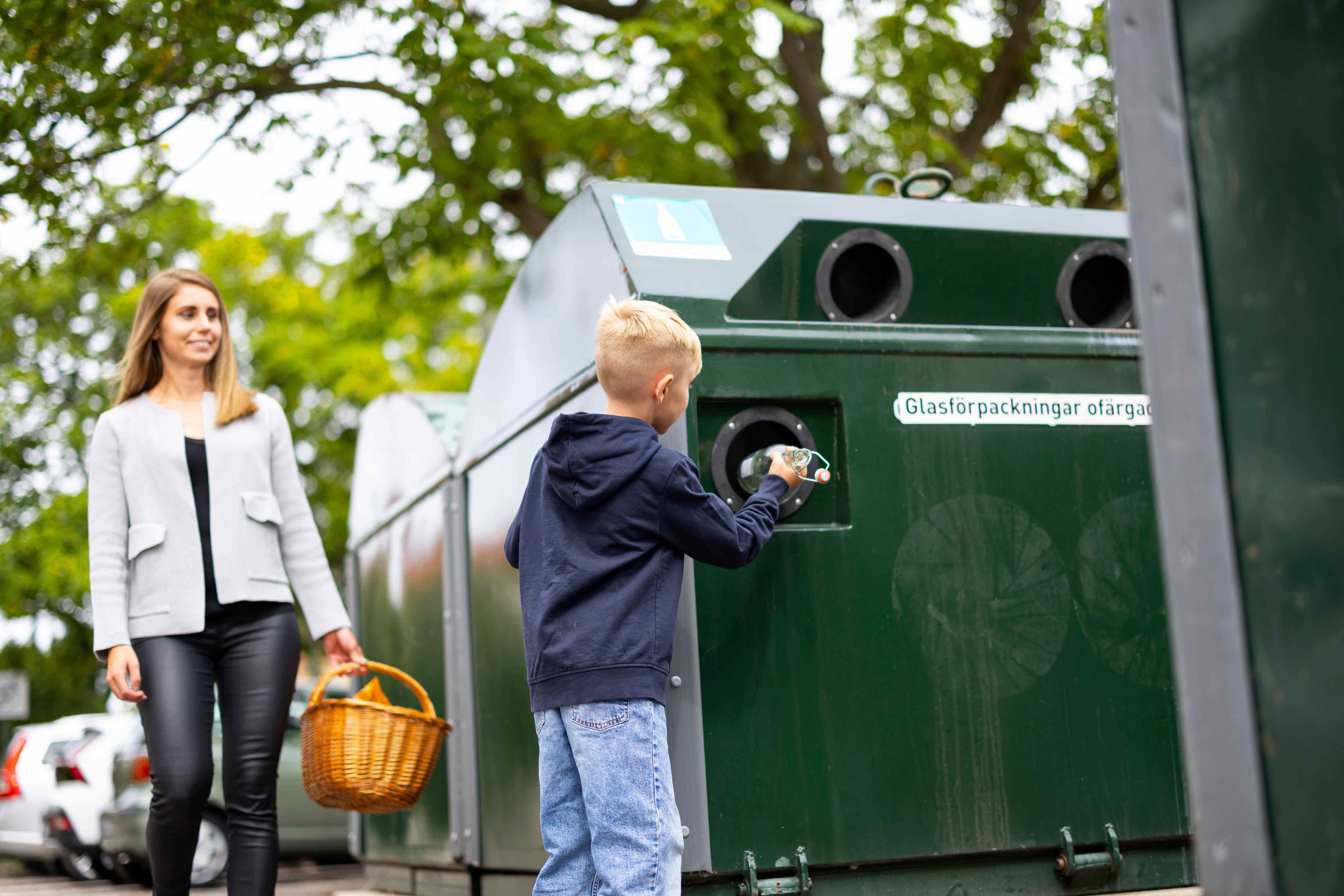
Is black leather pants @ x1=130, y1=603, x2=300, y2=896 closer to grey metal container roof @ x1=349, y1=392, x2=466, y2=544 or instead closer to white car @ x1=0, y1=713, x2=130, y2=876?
grey metal container roof @ x1=349, y1=392, x2=466, y2=544

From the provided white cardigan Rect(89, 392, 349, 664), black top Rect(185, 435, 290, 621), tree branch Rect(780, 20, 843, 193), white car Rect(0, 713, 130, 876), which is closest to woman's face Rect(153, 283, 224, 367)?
white cardigan Rect(89, 392, 349, 664)

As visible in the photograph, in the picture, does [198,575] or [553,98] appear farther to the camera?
[553,98]

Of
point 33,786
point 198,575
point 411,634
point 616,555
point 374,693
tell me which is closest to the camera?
point 616,555

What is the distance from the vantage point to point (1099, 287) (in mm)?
3775

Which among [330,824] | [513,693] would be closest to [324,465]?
[330,824]

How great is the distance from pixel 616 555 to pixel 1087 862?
145 cm

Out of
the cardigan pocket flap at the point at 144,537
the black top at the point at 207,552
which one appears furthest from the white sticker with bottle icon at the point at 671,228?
the cardigan pocket flap at the point at 144,537

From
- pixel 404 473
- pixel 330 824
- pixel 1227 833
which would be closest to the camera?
pixel 1227 833

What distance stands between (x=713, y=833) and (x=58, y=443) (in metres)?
20.0

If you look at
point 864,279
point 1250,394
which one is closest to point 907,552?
point 864,279

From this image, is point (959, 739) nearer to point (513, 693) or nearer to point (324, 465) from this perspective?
point (513, 693)

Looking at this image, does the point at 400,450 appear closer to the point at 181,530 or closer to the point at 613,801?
the point at 181,530

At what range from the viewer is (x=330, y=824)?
9141mm

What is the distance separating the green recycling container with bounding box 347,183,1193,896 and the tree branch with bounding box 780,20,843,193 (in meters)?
4.88
